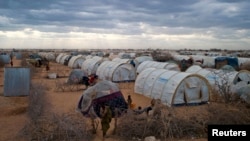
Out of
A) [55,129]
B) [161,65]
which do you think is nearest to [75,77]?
[161,65]

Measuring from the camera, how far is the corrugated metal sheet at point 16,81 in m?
16.8

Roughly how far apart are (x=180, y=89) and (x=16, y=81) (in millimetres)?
9576

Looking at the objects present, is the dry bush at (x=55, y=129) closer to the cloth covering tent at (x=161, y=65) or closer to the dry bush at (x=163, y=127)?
the dry bush at (x=163, y=127)

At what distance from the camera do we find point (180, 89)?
15727 mm

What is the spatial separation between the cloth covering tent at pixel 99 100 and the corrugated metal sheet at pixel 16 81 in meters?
6.33

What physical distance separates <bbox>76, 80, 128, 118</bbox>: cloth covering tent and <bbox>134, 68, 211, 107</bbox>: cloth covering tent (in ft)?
13.3

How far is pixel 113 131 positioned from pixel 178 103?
6.03 meters

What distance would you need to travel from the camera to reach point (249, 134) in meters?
8.02

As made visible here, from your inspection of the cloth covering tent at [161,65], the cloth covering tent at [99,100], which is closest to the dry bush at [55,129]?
the cloth covering tent at [99,100]

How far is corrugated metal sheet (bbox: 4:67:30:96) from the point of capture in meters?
16.8

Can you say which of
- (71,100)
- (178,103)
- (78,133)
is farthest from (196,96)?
(78,133)

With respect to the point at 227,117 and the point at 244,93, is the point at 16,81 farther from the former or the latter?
the point at 244,93

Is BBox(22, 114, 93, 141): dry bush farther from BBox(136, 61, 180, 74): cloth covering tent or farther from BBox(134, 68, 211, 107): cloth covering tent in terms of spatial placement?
BBox(136, 61, 180, 74): cloth covering tent

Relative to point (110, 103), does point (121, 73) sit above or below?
above
